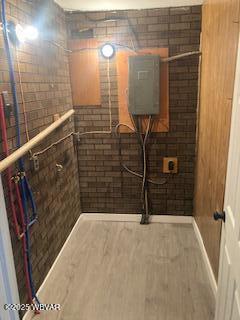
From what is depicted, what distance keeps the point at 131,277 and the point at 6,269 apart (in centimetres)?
112

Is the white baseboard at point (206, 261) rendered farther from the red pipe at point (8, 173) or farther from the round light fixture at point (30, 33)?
the round light fixture at point (30, 33)

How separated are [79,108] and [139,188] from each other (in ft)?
3.72

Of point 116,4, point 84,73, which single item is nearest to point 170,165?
point 84,73

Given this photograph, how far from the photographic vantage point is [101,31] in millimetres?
2785

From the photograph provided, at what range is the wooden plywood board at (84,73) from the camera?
2.85 metres

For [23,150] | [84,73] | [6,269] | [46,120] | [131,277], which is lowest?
[131,277]

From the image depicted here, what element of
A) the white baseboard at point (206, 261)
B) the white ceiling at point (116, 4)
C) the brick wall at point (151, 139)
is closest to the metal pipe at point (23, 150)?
the brick wall at point (151, 139)

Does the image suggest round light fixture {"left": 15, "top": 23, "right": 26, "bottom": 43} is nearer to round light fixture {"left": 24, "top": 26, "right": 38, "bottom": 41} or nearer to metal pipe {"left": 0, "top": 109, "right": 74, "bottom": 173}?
round light fixture {"left": 24, "top": 26, "right": 38, "bottom": 41}

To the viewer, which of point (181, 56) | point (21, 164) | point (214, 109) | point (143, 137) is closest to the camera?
point (21, 164)

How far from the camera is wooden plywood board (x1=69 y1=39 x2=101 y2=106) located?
2846 mm

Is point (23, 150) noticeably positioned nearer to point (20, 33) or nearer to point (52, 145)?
point (52, 145)

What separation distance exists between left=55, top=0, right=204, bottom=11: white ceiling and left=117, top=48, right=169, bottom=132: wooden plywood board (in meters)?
0.40

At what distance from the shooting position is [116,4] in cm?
256

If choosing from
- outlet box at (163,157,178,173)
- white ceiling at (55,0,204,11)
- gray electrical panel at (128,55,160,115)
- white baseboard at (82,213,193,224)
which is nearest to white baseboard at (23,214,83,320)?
white baseboard at (82,213,193,224)
